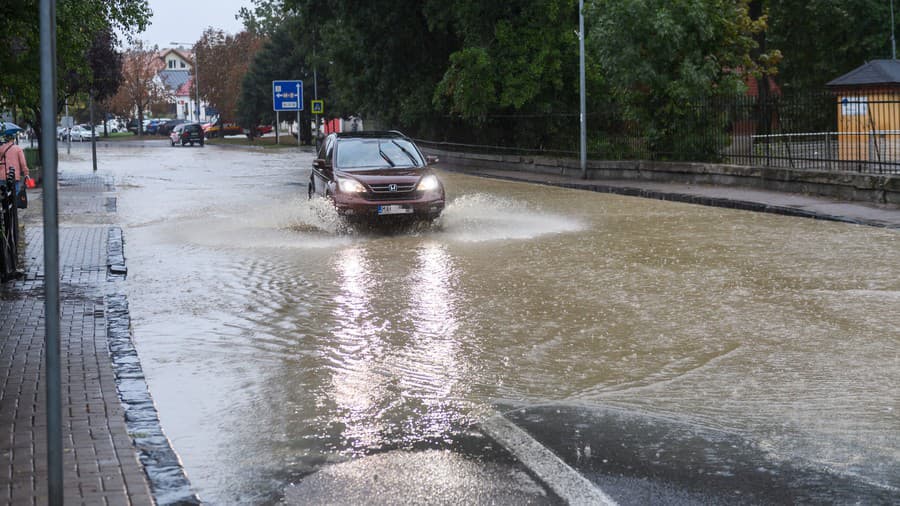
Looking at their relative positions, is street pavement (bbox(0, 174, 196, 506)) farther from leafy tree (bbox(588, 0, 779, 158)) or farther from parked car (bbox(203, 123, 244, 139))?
parked car (bbox(203, 123, 244, 139))

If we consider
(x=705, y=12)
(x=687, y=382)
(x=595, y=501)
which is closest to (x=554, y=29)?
(x=705, y=12)

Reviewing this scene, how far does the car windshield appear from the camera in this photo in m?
18.3

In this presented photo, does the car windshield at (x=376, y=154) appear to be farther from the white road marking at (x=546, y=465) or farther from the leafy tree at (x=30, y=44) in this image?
the white road marking at (x=546, y=465)

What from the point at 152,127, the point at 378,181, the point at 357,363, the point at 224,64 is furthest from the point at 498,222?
the point at 152,127

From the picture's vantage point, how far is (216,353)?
8656 millimetres

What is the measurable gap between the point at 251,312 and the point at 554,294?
9.56 feet

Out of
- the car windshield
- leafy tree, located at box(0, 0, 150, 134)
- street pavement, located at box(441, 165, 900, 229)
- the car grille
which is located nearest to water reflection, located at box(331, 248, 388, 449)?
leafy tree, located at box(0, 0, 150, 134)

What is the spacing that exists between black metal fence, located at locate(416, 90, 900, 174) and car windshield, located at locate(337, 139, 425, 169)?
841cm

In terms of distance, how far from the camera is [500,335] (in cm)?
915

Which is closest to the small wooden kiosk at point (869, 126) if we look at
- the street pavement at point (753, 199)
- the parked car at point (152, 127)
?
the street pavement at point (753, 199)

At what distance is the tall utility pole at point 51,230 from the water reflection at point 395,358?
1913 mm

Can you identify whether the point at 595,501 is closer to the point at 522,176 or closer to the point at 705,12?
the point at 705,12

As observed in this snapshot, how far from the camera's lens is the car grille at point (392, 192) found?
56.9 ft

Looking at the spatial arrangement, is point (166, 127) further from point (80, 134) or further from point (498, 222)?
point (498, 222)
